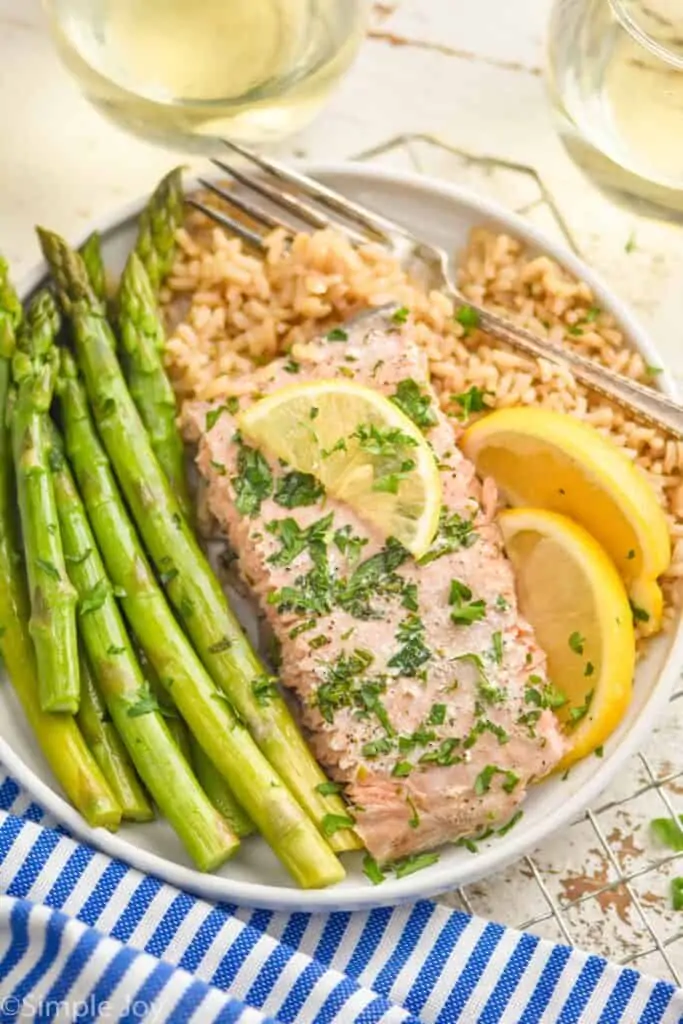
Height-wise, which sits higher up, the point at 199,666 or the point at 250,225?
the point at 250,225

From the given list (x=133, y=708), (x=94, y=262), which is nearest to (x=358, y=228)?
(x=94, y=262)

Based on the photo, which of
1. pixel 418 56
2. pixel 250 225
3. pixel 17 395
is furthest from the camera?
pixel 418 56

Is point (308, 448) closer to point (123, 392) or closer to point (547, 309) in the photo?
point (123, 392)

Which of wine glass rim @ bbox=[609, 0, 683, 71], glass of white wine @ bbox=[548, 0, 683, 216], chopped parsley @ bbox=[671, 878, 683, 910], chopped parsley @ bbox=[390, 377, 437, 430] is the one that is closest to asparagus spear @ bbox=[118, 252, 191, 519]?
chopped parsley @ bbox=[390, 377, 437, 430]

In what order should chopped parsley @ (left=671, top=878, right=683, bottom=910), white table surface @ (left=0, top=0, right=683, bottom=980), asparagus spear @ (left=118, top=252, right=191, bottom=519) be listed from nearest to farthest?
chopped parsley @ (left=671, top=878, right=683, bottom=910) < asparagus spear @ (left=118, top=252, right=191, bottom=519) < white table surface @ (left=0, top=0, right=683, bottom=980)

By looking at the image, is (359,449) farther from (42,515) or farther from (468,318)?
(42,515)

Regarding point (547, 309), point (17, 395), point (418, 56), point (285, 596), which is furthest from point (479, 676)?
point (418, 56)

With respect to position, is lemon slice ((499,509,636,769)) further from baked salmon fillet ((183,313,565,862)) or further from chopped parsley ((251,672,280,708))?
chopped parsley ((251,672,280,708))
